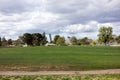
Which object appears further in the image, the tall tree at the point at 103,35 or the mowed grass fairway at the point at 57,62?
the tall tree at the point at 103,35

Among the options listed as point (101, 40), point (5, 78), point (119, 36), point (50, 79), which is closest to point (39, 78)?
point (50, 79)

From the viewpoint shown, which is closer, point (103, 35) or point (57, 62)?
point (57, 62)

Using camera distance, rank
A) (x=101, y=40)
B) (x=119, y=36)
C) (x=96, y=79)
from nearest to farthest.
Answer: (x=96, y=79)
(x=101, y=40)
(x=119, y=36)

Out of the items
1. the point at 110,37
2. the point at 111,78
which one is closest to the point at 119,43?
the point at 110,37

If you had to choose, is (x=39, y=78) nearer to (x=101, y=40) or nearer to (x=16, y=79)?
(x=16, y=79)

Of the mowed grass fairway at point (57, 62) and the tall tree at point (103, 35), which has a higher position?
the tall tree at point (103, 35)

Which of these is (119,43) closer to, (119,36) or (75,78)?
(119,36)

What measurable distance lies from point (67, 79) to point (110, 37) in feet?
400

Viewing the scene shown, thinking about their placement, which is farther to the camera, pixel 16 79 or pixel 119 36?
pixel 119 36

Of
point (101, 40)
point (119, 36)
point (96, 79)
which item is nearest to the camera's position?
point (96, 79)

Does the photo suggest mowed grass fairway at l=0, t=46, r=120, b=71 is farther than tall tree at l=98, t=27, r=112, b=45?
No

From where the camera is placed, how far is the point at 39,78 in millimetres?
18016

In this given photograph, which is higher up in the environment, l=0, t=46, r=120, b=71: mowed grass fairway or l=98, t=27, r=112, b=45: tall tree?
l=98, t=27, r=112, b=45: tall tree

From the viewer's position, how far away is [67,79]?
17453 millimetres
